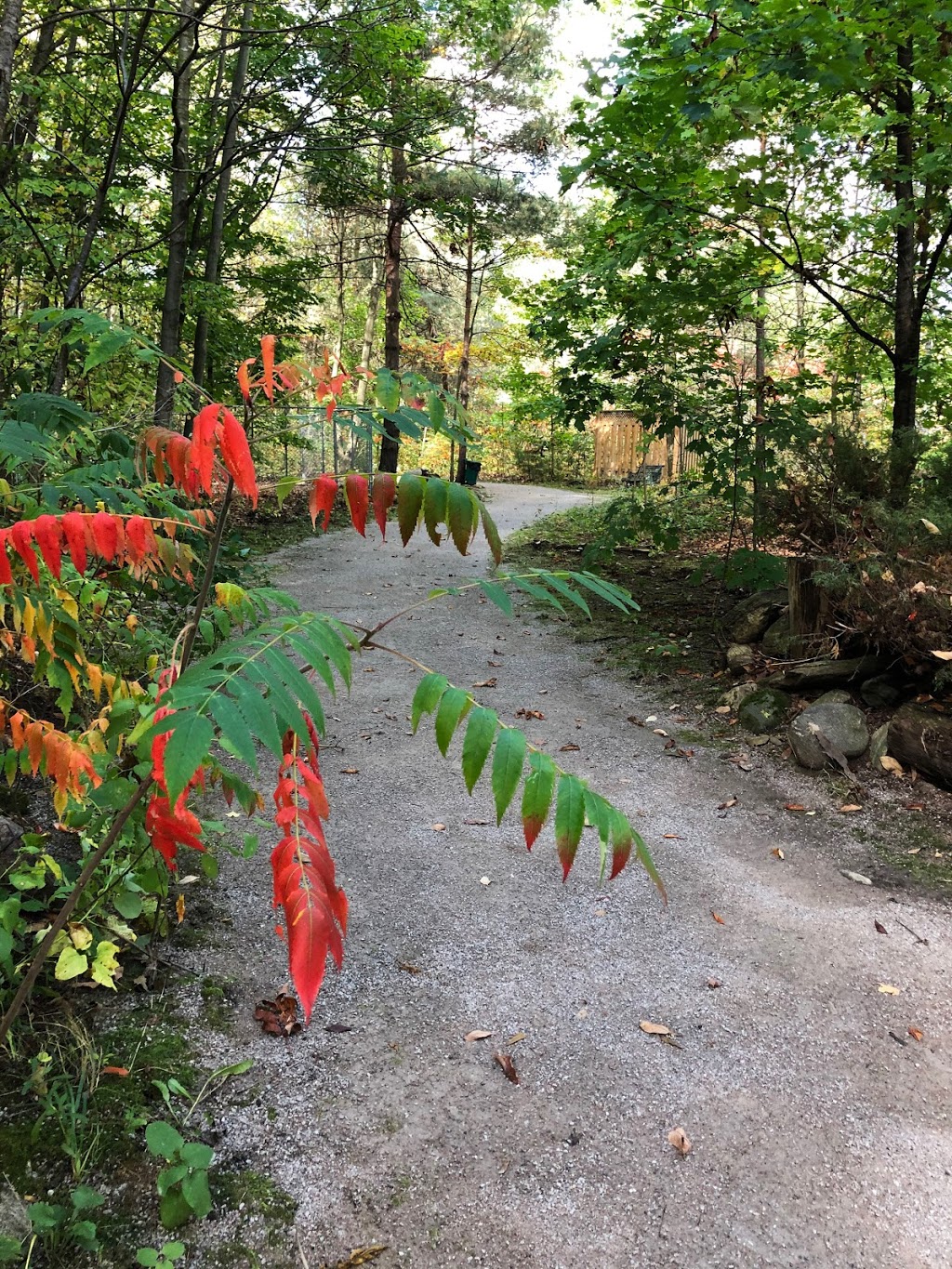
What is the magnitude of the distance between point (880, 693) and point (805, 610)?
810mm

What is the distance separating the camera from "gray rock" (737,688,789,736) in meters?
4.82

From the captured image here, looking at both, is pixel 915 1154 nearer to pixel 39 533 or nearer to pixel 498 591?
pixel 498 591

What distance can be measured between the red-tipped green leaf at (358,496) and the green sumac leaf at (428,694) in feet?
1.01

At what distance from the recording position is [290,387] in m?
1.73

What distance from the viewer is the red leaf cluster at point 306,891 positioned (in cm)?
105

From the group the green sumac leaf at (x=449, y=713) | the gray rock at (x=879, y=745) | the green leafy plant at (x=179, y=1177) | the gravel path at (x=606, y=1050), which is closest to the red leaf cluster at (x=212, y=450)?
the green sumac leaf at (x=449, y=713)

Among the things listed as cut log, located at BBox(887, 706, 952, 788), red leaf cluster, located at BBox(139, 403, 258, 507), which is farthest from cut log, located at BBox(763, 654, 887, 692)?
red leaf cluster, located at BBox(139, 403, 258, 507)

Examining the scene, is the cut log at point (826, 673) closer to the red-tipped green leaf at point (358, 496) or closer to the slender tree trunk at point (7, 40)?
the red-tipped green leaf at point (358, 496)

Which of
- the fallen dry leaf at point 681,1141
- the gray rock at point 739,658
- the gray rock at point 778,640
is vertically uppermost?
the gray rock at point 778,640

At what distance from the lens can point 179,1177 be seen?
1.77 meters

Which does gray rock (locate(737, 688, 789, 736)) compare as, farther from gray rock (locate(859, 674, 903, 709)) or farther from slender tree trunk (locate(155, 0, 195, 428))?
slender tree trunk (locate(155, 0, 195, 428))

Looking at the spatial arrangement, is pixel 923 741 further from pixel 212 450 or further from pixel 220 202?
pixel 220 202

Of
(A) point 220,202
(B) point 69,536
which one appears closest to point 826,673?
(B) point 69,536

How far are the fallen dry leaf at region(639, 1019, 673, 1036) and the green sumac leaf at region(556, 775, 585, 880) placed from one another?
165cm
